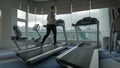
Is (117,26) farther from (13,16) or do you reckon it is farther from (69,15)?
(13,16)

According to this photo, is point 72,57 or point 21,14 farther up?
point 21,14

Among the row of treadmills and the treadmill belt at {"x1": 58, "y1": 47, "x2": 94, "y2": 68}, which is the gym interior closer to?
the row of treadmills

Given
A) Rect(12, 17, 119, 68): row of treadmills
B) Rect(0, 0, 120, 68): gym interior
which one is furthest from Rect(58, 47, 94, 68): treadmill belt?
Rect(0, 0, 120, 68): gym interior

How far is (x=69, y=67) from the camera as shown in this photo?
181 cm

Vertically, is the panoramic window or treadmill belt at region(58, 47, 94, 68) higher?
the panoramic window

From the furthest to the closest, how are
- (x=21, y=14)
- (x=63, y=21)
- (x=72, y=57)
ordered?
(x=21, y=14), (x=63, y=21), (x=72, y=57)

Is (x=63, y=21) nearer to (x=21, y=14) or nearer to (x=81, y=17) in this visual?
(x=81, y=17)

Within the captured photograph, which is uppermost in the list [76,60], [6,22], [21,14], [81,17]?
[21,14]

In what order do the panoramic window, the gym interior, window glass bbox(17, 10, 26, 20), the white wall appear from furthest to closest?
1. window glass bbox(17, 10, 26, 20)
2. the panoramic window
3. the white wall
4. the gym interior

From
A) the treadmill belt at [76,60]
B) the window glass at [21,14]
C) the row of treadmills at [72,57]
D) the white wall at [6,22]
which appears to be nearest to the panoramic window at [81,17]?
the window glass at [21,14]

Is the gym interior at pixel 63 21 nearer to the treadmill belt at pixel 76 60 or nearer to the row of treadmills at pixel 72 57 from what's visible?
the row of treadmills at pixel 72 57

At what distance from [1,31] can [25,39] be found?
6.66ft

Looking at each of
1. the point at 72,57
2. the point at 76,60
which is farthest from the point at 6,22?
the point at 76,60

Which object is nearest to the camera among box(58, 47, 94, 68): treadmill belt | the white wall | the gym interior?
box(58, 47, 94, 68): treadmill belt
